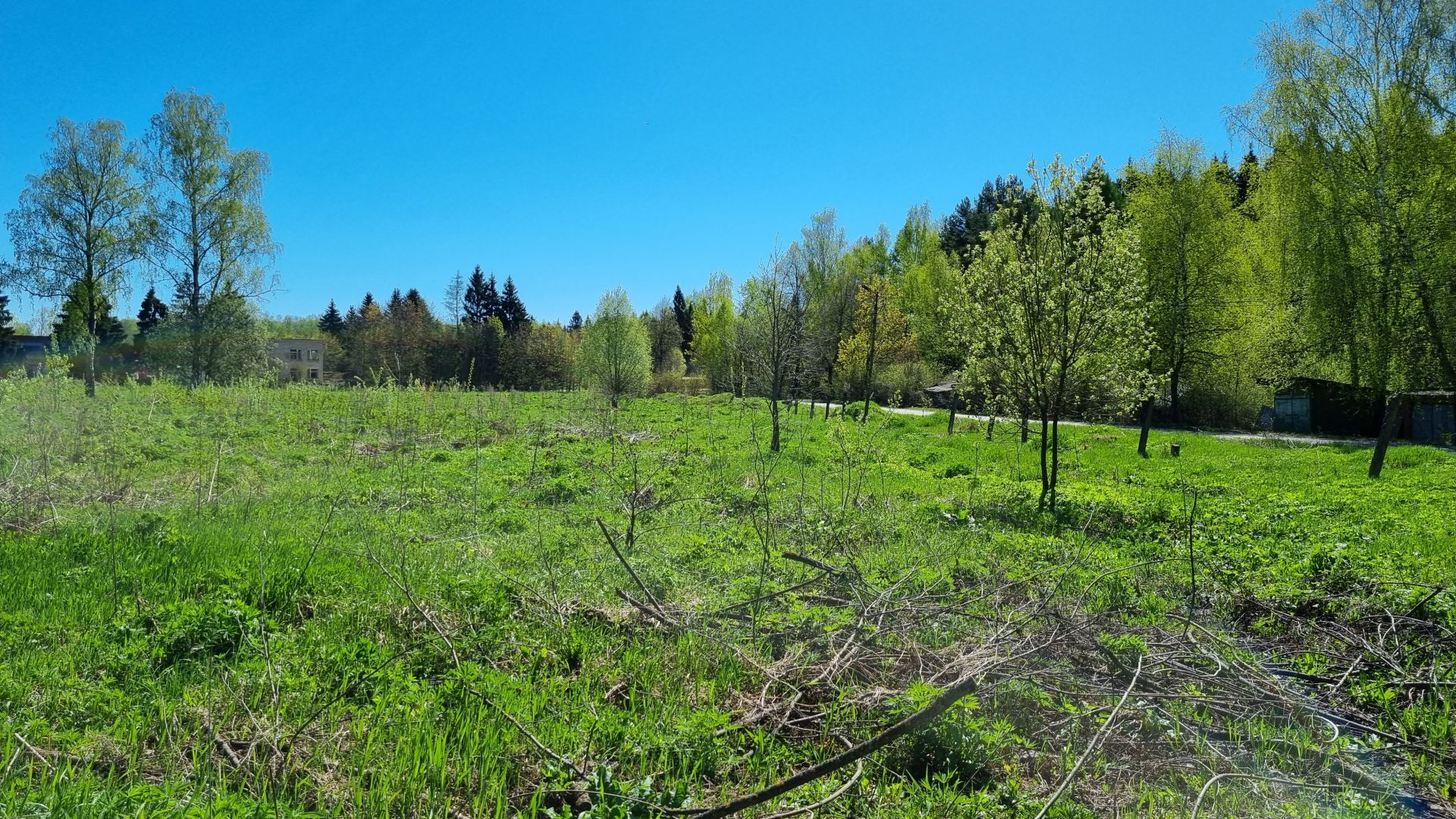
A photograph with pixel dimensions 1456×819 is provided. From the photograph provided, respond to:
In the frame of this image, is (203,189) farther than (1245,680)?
Yes

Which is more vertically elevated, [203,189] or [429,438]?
[203,189]

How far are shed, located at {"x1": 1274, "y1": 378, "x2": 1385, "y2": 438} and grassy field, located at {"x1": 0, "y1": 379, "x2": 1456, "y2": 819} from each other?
936 inches

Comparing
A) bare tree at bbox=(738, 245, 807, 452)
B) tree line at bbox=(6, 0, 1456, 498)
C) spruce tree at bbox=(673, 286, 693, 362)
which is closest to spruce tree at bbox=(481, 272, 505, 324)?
spruce tree at bbox=(673, 286, 693, 362)

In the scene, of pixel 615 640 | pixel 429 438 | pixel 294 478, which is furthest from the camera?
pixel 429 438

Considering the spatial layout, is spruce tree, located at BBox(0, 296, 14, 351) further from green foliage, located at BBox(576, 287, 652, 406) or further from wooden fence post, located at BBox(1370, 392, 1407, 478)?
wooden fence post, located at BBox(1370, 392, 1407, 478)

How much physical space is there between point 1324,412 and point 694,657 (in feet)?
113

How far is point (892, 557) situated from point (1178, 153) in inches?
1045

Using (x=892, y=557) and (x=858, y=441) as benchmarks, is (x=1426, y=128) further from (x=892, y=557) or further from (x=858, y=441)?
(x=892, y=557)

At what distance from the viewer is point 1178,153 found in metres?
25.6

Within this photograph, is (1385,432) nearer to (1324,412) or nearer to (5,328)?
(1324,412)

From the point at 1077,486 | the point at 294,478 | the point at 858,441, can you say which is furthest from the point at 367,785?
the point at 1077,486

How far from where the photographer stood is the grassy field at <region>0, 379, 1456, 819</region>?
2.85 m

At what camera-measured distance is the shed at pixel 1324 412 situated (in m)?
27.6

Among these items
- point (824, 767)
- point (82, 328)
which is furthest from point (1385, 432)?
point (82, 328)
